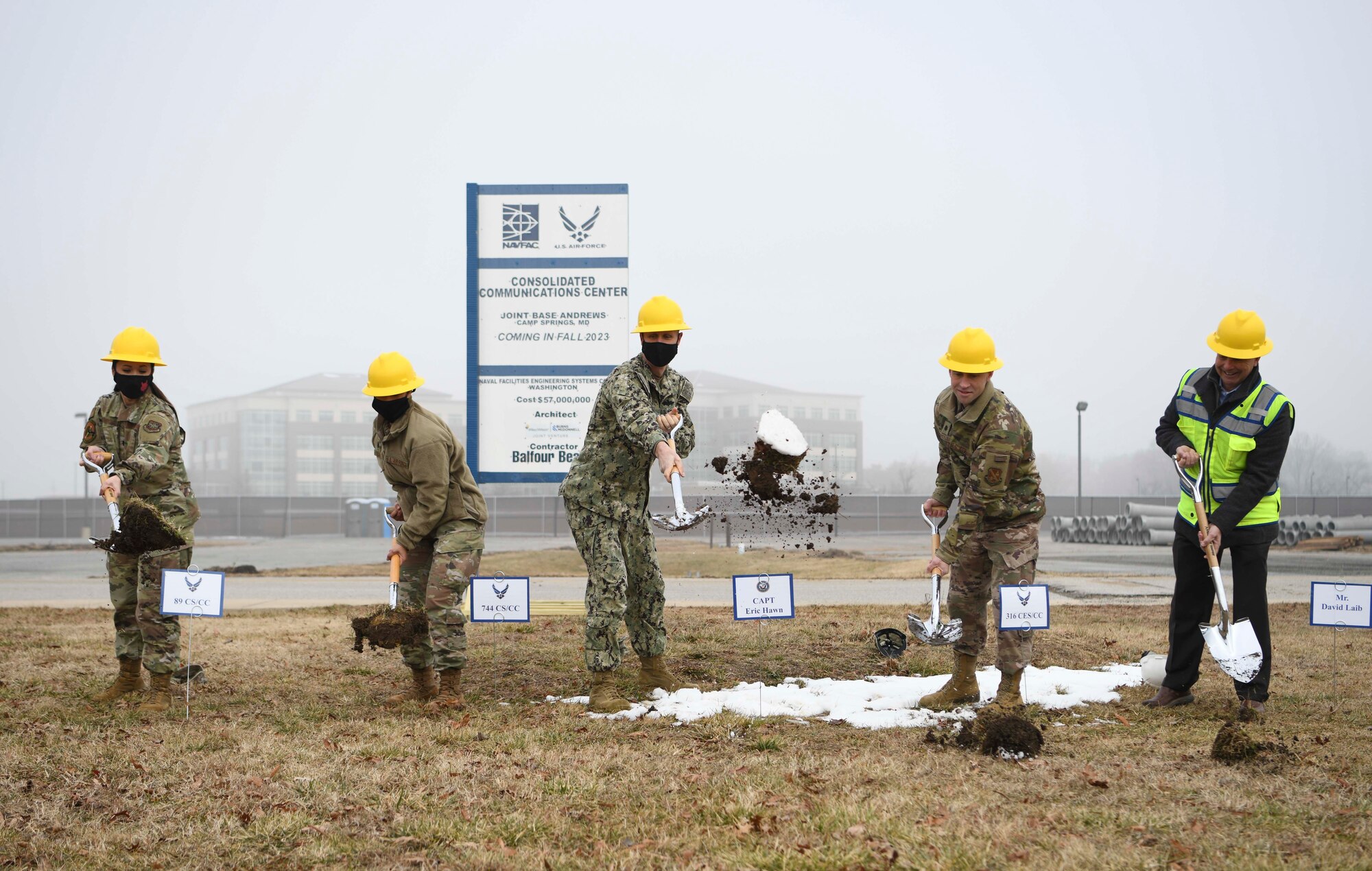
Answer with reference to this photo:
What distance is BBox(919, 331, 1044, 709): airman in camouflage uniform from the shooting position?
6438 millimetres

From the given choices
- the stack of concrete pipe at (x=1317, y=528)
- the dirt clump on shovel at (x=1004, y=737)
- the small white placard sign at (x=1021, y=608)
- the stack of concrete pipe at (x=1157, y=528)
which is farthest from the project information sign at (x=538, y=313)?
the stack of concrete pipe at (x=1317, y=528)

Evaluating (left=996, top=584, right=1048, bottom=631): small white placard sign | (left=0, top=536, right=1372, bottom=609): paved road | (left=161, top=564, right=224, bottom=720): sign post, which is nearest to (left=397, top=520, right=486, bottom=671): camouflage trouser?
(left=161, top=564, right=224, bottom=720): sign post

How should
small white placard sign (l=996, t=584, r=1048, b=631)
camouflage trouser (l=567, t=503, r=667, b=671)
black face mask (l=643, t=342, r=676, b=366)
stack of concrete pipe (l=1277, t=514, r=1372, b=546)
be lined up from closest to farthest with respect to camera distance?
small white placard sign (l=996, t=584, r=1048, b=631) < camouflage trouser (l=567, t=503, r=667, b=671) < black face mask (l=643, t=342, r=676, b=366) < stack of concrete pipe (l=1277, t=514, r=1372, b=546)

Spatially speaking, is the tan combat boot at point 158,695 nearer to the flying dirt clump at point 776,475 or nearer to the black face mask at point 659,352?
the black face mask at point 659,352

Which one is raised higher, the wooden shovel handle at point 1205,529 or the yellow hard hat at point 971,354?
the yellow hard hat at point 971,354

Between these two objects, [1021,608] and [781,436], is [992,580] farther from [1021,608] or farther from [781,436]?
[781,436]

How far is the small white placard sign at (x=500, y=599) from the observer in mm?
7305

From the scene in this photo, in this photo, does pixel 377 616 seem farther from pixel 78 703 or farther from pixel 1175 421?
pixel 1175 421

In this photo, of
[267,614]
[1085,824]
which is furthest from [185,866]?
[267,614]

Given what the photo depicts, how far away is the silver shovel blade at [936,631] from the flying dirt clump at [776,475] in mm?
3271

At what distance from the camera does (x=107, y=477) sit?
7012 millimetres

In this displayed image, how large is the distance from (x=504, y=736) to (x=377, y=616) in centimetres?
155

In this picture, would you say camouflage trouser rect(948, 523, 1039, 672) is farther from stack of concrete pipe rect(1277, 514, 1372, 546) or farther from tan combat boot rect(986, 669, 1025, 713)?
stack of concrete pipe rect(1277, 514, 1372, 546)

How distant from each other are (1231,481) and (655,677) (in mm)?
3577
